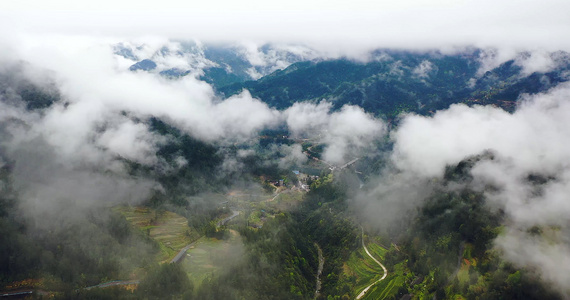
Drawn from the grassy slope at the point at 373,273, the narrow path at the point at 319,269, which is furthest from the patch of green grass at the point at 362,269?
the narrow path at the point at 319,269

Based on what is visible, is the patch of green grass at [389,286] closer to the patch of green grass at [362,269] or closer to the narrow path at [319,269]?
the patch of green grass at [362,269]

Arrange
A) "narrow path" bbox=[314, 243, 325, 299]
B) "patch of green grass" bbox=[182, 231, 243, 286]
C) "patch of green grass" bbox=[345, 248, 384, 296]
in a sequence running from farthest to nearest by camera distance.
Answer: "patch of green grass" bbox=[345, 248, 384, 296] < "narrow path" bbox=[314, 243, 325, 299] < "patch of green grass" bbox=[182, 231, 243, 286]

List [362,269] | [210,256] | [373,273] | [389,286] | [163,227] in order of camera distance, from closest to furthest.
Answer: [389,286], [210,256], [373,273], [362,269], [163,227]

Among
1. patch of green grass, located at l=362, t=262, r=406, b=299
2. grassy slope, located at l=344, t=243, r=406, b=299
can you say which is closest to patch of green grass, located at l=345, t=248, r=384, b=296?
grassy slope, located at l=344, t=243, r=406, b=299

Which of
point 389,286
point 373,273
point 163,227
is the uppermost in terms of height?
point 389,286

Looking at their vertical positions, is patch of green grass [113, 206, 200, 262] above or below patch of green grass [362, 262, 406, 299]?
below

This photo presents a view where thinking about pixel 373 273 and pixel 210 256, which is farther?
pixel 373 273

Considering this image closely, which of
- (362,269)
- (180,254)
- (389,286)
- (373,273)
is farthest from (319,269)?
(180,254)

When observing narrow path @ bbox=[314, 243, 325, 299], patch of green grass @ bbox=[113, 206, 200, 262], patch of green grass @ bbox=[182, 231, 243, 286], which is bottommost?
patch of green grass @ bbox=[113, 206, 200, 262]

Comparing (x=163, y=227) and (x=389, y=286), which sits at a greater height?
(x=389, y=286)

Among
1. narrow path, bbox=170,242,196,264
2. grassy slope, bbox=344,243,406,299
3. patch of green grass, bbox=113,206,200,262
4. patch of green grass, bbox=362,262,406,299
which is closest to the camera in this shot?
patch of green grass, bbox=362,262,406,299

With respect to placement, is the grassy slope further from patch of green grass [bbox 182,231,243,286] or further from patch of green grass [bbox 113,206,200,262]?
patch of green grass [bbox 113,206,200,262]

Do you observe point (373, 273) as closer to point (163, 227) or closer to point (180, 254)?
point (180, 254)
